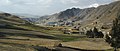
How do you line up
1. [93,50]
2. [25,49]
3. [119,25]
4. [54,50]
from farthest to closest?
[93,50] < [119,25] < [54,50] < [25,49]

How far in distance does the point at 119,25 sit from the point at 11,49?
44256 mm

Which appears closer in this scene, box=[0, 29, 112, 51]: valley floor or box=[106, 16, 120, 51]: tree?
box=[0, 29, 112, 51]: valley floor

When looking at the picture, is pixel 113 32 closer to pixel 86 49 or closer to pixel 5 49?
pixel 86 49

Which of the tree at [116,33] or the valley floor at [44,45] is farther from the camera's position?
the tree at [116,33]

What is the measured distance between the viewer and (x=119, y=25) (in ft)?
341

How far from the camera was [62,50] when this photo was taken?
324 ft

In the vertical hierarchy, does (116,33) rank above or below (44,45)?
above

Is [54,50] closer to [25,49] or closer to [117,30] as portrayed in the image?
[25,49]

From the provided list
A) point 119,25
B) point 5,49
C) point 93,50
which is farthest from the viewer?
point 93,50

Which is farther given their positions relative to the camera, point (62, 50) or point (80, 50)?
point (80, 50)

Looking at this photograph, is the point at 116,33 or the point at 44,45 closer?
the point at 116,33

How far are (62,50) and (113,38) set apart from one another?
2155 cm

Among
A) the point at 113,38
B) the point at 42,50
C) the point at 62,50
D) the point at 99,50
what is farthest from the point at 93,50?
the point at 42,50

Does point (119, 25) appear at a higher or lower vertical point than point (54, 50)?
higher
